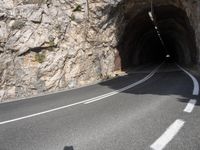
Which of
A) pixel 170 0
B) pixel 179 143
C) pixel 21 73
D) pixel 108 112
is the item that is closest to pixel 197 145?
pixel 179 143

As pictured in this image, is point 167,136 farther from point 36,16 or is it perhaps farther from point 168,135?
point 36,16

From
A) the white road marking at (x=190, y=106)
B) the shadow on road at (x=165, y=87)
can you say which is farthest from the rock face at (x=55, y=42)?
the white road marking at (x=190, y=106)

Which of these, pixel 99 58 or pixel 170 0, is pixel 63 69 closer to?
pixel 99 58

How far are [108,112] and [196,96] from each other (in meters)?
3.68

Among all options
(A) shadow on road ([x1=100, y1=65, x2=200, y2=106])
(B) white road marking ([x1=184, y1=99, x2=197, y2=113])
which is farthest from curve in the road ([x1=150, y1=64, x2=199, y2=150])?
(A) shadow on road ([x1=100, y1=65, x2=200, y2=106])

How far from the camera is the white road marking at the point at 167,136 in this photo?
5.11 meters

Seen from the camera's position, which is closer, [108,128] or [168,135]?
[168,135]

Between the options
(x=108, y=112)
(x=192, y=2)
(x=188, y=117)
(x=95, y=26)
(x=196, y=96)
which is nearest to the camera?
(x=188, y=117)

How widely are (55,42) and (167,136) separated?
15049mm

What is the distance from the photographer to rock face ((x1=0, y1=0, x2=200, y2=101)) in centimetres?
1797

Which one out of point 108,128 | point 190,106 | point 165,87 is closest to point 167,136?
point 108,128

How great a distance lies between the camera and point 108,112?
8.41 m

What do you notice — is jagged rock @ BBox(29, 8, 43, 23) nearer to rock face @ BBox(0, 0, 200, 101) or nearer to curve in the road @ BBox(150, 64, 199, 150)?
rock face @ BBox(0, 0, 200, 101)

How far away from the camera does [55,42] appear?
64.8ft
